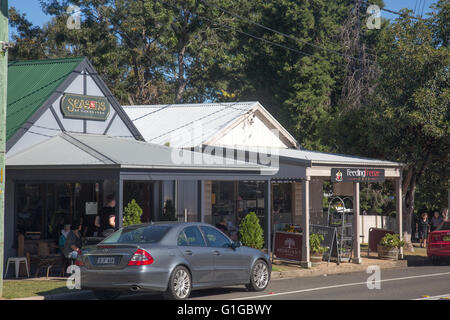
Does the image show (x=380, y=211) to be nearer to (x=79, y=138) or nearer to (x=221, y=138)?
(x=221, y=138)

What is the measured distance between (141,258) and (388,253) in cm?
1390

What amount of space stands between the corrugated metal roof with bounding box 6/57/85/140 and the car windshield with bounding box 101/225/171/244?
23.1 feet

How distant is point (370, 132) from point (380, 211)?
1470 centimetres

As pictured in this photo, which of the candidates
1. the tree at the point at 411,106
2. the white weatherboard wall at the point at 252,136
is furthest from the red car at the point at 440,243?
the white weatherboard wall at the point at 252,136

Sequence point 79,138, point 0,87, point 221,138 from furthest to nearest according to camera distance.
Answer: point 221,138, point 79,138, point 0,87

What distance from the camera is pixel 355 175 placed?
23375 millimetres

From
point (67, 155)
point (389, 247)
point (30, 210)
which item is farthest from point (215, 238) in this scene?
point (389, 247)

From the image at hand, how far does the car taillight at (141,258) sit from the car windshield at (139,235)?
1.90 ft

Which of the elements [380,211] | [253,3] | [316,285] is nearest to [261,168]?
[316,285]

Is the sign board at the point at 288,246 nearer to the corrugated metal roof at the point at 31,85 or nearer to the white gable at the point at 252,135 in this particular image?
the white gable at the point at 252,135

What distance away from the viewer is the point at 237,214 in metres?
29.0

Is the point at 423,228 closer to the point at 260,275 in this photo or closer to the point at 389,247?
the point at 389,247

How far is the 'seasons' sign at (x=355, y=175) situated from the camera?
22.8 meters

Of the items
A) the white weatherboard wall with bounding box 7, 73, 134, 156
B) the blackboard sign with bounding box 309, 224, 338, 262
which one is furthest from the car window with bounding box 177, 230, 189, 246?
the blackboard sign with bounding box 309, 224, 338, 262
